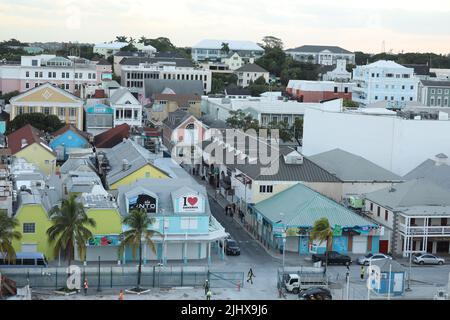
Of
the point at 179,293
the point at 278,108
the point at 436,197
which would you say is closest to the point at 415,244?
the point at 436,197

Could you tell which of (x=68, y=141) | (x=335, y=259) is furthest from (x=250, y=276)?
(x=68, y=141)

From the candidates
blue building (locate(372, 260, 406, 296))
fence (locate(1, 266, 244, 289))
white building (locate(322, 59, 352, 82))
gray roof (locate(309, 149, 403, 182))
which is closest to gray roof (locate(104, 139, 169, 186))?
gray roof (locate(309, 149, 403, 182))

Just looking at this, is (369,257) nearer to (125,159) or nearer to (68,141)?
(125,159)

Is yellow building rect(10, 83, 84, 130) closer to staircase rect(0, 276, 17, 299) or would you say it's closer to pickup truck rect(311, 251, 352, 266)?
pickup truck rect(311, 251, 352, 266)

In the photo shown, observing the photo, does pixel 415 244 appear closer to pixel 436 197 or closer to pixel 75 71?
pixel 436 197

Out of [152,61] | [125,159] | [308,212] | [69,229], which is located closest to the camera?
[69,229]

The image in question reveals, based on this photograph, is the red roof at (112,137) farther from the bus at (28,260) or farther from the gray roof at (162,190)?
the bus at (28,260)

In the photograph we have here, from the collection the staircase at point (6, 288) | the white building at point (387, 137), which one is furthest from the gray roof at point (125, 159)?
the white building at point (387, 137)
